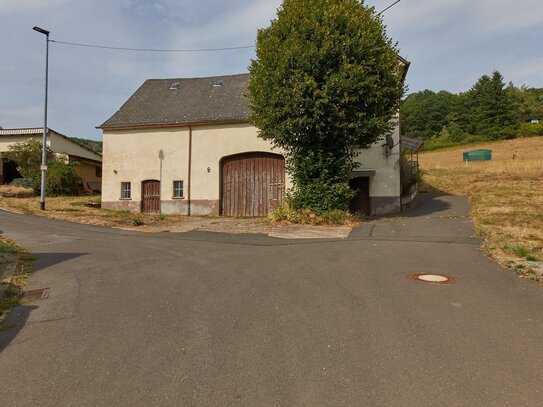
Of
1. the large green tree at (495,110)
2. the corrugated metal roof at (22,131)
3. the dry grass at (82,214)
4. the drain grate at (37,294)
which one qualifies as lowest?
the drain grate at (37,294)

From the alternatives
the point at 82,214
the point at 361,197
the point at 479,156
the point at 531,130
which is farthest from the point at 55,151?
the point at 531,130

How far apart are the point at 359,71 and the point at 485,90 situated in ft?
207

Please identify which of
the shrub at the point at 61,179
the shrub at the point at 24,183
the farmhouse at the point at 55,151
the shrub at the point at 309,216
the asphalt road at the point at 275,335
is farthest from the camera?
the farmhouse at the point at 55,151

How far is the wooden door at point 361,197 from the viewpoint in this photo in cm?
2012

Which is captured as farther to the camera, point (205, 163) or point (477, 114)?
point (477, 114)

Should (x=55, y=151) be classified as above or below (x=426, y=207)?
above

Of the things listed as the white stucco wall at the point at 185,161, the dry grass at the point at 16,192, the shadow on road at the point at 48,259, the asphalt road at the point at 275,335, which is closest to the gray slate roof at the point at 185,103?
the white stucco wall at the point at 185,161

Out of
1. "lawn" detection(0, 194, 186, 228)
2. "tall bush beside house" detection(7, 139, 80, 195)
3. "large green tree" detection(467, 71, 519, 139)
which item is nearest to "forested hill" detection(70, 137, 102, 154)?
"tall bush beside house" detection(7, 139, 80, 195)

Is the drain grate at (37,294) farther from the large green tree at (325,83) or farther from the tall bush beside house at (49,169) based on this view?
the tall bush beside house at (49,169)

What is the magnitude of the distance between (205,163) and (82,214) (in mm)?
6458

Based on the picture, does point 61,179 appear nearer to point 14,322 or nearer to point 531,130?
point 14,322

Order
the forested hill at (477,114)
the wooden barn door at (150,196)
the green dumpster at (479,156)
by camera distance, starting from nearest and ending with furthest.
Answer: the wooden barn door at (150,196)
the green dumpster at (479,156)
the forested hill at (477,114)

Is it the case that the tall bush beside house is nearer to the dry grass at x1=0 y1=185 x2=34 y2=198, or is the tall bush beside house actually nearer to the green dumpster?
the dry grass at x1=0 y1=185 x2=34 y2=198

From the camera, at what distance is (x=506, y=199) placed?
66.5 ft
